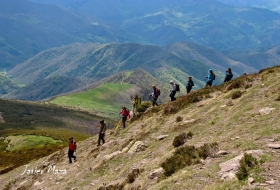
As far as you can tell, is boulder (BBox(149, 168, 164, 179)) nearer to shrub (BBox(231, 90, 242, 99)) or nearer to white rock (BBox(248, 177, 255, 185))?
white rock (BBox(248, 177, 255, 185))

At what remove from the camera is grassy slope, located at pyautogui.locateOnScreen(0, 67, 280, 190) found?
13.2 m

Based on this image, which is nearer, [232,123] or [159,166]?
[159,166]

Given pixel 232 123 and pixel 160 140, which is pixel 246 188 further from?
pixel 160 140

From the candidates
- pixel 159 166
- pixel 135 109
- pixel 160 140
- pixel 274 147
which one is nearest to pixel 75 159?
pixel 135 109

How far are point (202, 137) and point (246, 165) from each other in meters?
6.82

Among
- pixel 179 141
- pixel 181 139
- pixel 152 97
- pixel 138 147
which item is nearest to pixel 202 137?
pixel 181 139

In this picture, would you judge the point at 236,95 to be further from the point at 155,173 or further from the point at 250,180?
the point at 250,180

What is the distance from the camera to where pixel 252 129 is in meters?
16.9

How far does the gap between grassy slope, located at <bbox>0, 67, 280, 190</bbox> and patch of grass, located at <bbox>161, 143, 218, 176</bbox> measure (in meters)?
0.42

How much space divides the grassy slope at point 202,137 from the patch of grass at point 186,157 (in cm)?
42

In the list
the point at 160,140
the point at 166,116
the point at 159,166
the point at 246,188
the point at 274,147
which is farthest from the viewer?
the point at 166,116

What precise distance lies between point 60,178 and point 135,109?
539 inches

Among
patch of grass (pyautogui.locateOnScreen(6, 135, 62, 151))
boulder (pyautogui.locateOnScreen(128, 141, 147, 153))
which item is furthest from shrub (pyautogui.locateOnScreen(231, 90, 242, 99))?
patch of grass (pyautogui.locateOnScreen(6, 135, 62, 151))

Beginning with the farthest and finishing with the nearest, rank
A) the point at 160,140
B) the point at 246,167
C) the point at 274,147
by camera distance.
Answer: the point at 160,140 → the point at 274,147 → the point at 246,167
